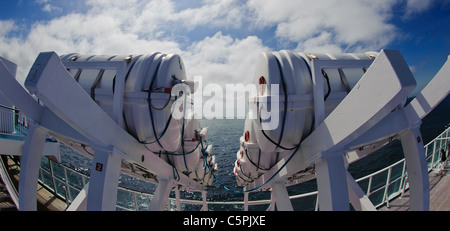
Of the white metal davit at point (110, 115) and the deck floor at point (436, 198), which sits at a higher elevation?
the white metal davit at point (110, 115)

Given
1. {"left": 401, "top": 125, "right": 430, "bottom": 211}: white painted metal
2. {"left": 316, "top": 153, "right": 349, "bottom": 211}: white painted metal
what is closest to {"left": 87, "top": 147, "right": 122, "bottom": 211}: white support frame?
{"left": 316, "top": 153, "right": 349, "bottom": 211}: white painted metal

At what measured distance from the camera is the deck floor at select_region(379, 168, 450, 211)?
424 centimetres

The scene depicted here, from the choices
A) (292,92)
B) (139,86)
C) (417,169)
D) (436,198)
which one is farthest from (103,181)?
(436,198)

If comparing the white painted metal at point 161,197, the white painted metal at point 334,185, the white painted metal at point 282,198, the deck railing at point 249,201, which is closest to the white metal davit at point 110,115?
the white painted metal at point 161,197

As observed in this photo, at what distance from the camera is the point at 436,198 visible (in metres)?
4.54

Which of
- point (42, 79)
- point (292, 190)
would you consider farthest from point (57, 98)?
point (292, 190)

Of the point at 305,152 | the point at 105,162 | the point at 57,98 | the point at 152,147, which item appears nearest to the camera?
the point at 57,98

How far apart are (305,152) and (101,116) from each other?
7.26ft

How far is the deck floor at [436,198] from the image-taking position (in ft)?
13.9

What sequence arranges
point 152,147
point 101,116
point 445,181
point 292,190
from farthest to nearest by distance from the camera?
point 292,190 < point 445,181 < point 152,147 < point 101,116

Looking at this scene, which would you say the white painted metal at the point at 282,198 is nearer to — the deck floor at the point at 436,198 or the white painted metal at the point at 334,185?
the white painted metal at the point at 334,185
